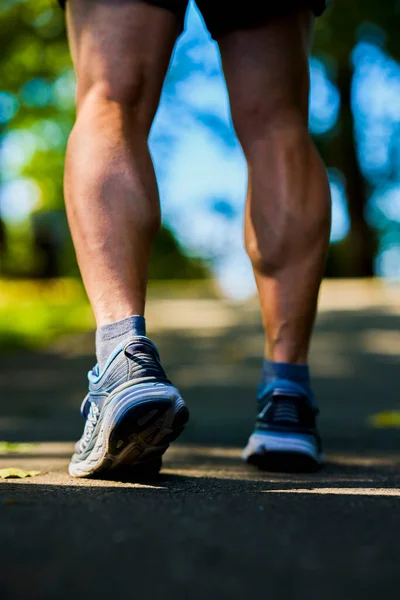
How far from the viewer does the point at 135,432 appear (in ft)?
4.80

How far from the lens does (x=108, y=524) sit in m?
1.06

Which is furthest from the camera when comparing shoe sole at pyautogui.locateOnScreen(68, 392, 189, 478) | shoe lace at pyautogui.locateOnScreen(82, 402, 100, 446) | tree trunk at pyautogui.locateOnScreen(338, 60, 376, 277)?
tree trunk at pyautogui.locateOnScreen(338, 60, 376, 277)

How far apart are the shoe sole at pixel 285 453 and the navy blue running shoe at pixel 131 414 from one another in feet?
1.00

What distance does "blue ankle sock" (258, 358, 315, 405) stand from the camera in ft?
6.03

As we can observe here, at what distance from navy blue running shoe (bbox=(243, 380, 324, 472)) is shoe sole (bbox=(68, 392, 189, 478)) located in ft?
1.11

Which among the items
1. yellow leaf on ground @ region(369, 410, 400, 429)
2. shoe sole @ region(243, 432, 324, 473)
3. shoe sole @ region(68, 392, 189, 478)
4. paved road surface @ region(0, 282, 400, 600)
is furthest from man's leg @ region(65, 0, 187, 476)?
yellow leaf on ground @ region(369, 410, 400, 429)

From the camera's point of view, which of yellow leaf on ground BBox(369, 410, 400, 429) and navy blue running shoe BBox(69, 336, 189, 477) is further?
yellow leaf on ground BBox(369, 410, 400, 429)

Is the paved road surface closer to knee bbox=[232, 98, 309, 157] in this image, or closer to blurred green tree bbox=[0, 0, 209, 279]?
knee bbox=[232, 98, 309, 157]

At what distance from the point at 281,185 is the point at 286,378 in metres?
0.45

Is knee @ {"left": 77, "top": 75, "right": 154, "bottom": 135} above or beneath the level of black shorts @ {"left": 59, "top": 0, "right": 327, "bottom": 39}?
beneath

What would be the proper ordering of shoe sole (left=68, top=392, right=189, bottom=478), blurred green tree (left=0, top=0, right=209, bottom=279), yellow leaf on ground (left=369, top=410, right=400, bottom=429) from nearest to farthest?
shoe sole (left=68, top=392, right=189, bottom=478)
yellow leaf on ground (left=369, top=410, right=400, bottom=429)
blurred green tree (left=0, top=0, right=209, bottom=279)

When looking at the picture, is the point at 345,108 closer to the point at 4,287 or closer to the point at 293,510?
the point at 4,287

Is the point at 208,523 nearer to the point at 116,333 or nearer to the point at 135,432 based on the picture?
the point at 135,432

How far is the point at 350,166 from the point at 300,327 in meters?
15.2
